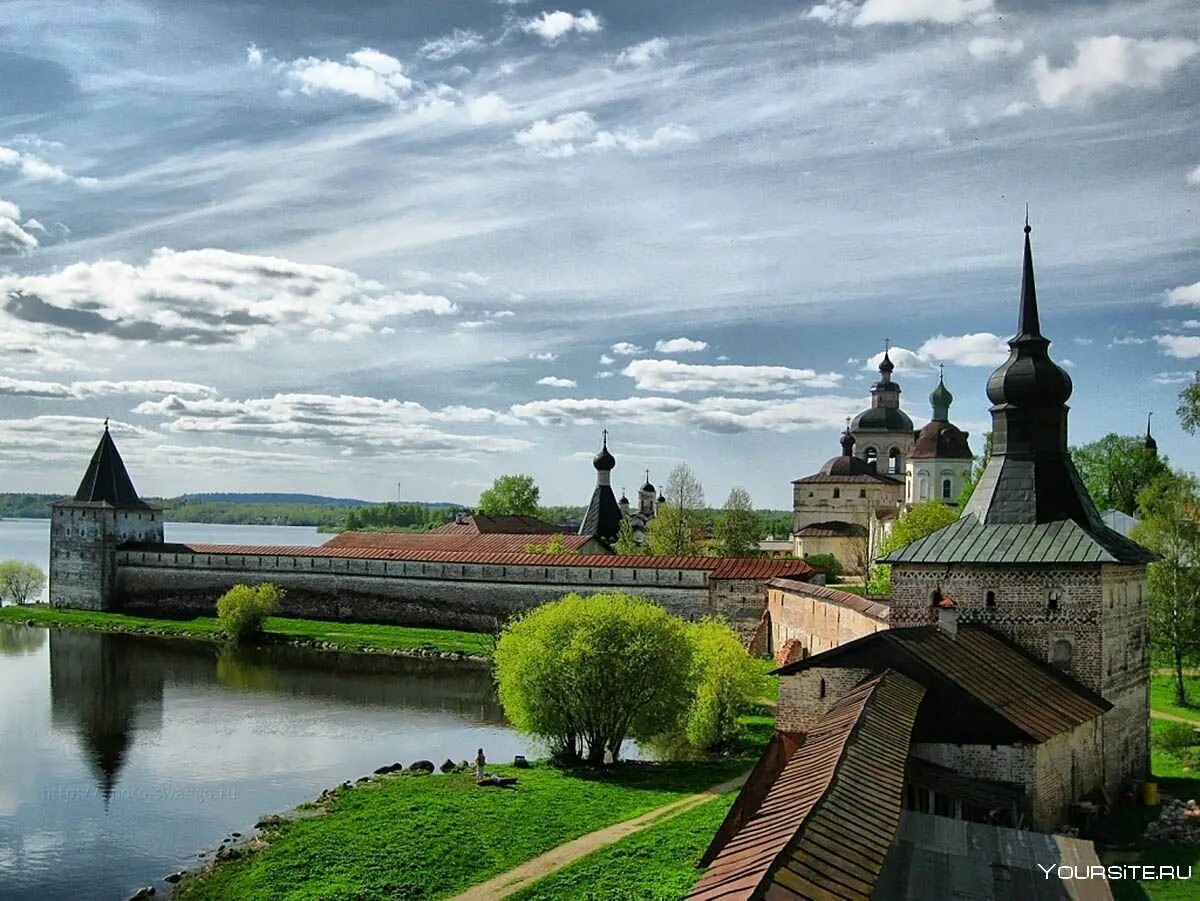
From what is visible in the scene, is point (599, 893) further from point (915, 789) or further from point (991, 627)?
point (991, 627)

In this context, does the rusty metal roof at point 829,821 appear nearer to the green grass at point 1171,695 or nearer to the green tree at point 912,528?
the green grass at point 1171,695

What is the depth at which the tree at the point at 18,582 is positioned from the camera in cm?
3550

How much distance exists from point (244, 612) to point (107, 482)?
31.0 feet

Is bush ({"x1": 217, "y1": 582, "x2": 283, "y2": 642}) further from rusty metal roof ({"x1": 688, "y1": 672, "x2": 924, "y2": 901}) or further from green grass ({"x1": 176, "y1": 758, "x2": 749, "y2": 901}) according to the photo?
rusty metal roof ({"x1": 688, "y1": 672, "x2": 924, "y2": 901})

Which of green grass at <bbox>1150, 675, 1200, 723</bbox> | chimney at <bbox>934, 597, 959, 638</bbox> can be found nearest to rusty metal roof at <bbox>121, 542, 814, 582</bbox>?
green grass at <bbox>1150, 675, 1200, 723</bbox>

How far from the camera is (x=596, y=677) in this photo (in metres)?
13.7

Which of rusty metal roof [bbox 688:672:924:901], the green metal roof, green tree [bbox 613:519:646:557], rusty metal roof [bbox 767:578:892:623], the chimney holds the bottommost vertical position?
rusty metal roof [bbox 688:672:924:901]

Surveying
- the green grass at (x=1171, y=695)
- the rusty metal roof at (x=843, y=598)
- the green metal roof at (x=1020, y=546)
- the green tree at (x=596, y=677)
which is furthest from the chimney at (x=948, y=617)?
the green grass at (x=1171, y=695)

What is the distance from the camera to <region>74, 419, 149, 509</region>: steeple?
32594 millimetres

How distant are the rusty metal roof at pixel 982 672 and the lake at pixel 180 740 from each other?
645 cm

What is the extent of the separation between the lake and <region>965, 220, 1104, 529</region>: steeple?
7066mm

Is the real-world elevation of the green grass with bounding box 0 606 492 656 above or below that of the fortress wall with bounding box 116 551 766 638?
below

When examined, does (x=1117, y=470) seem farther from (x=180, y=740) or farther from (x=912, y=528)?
(x=180, y=740)

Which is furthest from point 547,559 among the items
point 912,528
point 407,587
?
point 912,528
